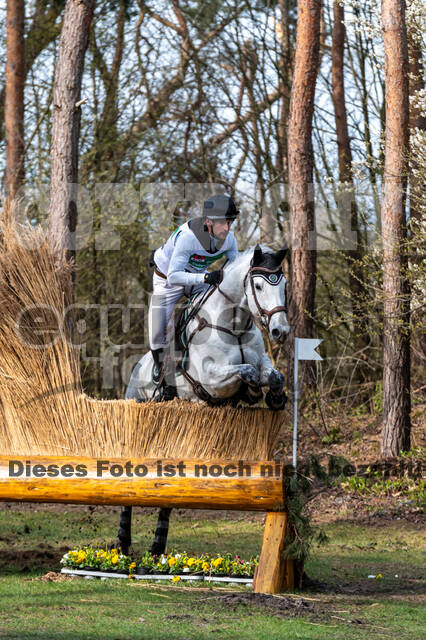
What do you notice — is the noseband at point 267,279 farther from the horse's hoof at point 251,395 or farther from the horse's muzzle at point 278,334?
the horse's hoof at point 251,395

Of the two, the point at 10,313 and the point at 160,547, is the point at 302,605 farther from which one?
the point at 10,313

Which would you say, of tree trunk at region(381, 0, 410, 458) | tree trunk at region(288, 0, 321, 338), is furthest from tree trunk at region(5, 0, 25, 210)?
tree trunk at region(381, 0, 410, 458)

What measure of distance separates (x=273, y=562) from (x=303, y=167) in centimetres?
663

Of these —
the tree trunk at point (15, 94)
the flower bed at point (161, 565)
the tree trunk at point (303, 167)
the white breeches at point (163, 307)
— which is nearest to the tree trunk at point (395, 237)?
the tree trunk at point (303, 167)

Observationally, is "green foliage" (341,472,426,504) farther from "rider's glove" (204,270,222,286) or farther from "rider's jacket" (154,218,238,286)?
"rider's glove" (204,270,222,286)

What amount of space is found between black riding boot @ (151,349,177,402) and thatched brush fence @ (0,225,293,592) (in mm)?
343

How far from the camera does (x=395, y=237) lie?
886cm

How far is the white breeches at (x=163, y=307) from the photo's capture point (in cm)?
573

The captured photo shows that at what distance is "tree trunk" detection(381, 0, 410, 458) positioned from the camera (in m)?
8.95

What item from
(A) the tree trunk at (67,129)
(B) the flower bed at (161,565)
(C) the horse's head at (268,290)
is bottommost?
(B) the flower bed at (161,565)

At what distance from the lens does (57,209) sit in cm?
939

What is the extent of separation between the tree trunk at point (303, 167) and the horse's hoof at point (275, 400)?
17.9 feet

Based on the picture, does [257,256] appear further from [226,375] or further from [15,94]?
[15,94]

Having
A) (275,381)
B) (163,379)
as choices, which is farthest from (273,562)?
(163,379)
